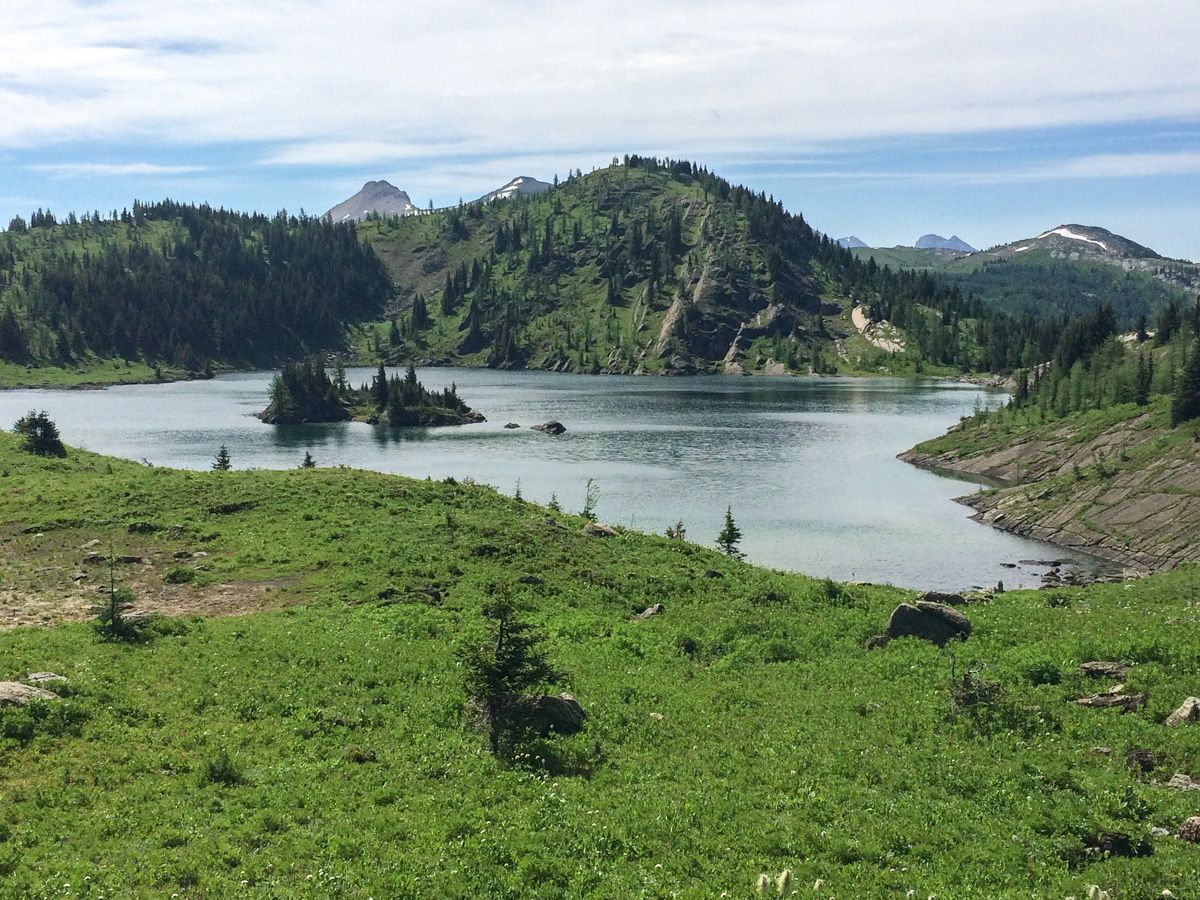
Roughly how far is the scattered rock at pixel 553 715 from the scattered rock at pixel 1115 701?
49.5 feet

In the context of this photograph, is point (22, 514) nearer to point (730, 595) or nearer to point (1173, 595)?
point (730, 595)

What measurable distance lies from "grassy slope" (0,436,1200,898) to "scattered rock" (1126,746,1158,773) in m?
0.28

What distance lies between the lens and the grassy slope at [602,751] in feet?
56.3

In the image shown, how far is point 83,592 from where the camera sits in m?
37.3

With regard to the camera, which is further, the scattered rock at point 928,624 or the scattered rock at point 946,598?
the scattered rock at point 946,598

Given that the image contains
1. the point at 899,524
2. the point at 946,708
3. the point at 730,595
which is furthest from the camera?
the point at 899,524

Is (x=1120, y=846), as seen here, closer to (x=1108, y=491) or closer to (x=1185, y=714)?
(x=1185, y=714)

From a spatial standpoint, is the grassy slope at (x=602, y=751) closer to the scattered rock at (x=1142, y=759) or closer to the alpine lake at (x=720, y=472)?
the scattered rock at (x=1142, y=759)

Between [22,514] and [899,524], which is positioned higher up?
[22,514]

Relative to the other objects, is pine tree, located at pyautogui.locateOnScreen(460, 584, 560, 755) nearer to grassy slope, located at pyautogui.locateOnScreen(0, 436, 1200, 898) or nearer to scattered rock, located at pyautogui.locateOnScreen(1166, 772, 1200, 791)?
grassy slope, located at pyautogui.locateOnScreen(0, 436, 1200, 898)

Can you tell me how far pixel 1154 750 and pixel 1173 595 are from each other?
1913 centimetres

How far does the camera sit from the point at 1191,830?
1773 cm

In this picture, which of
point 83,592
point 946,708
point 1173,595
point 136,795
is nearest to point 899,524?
point 1173,595

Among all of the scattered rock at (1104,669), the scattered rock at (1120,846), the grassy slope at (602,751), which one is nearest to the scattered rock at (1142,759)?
the grassy slope at (602,751)
